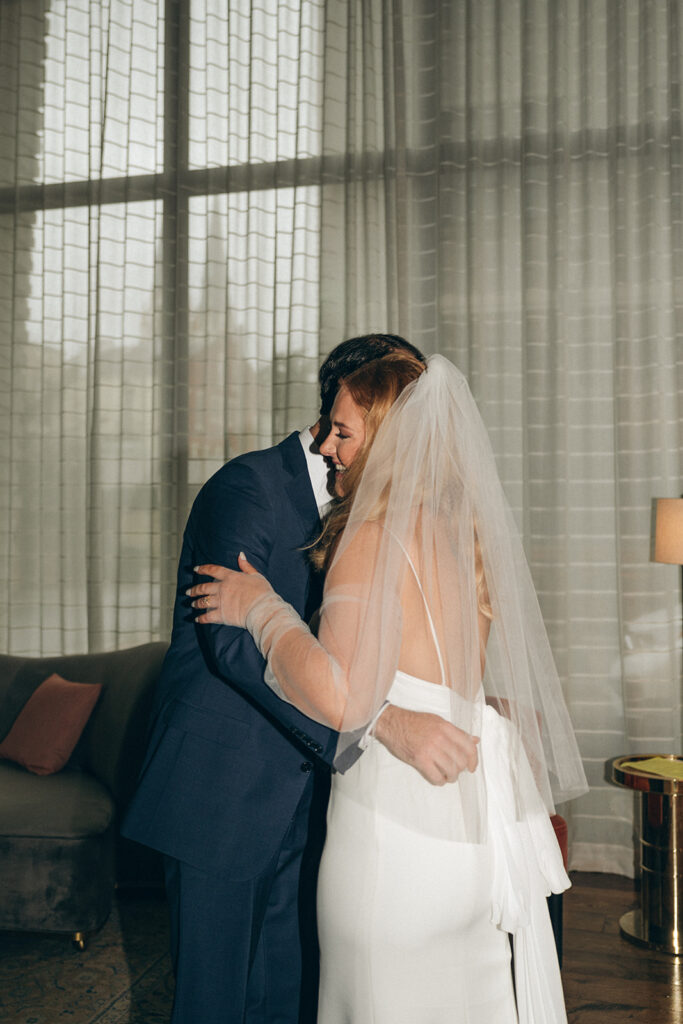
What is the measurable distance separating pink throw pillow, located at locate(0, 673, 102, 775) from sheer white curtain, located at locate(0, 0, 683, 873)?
0.82 meters

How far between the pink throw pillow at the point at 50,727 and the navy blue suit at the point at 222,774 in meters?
1.93

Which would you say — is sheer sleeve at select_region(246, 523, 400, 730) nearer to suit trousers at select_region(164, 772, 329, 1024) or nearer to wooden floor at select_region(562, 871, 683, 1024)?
suit trousers at select_region(164, 772, 329, 1024)

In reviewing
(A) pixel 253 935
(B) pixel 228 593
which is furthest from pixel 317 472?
(A) pixel 253 935

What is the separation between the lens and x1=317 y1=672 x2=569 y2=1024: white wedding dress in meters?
1.44

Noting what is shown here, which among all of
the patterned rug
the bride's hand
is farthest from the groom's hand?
the patterned rug

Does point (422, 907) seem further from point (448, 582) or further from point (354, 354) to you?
point (354, 354)

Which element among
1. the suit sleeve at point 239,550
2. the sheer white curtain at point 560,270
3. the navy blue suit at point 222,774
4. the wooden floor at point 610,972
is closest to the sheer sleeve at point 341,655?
the suit sleeve at point 239,550

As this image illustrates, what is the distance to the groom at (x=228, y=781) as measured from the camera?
184cm

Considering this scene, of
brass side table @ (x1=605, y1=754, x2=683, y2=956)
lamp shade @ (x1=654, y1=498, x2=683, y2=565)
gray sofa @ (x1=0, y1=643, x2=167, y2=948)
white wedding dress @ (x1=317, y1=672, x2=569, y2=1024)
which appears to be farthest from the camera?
lamp shade @ (x1=654, y1=498, x2=683, y2=565)

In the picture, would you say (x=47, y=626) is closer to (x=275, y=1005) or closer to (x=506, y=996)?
(x=275, y=1005)

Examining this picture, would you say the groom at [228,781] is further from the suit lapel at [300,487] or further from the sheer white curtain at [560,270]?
the sheer white curtain at [560,270]

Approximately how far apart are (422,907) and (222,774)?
21.9 inches

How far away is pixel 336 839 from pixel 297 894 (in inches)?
24.5

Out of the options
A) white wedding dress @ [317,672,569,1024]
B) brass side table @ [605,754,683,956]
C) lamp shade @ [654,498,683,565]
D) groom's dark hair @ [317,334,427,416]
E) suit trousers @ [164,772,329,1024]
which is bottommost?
brass side table @ [605,754,683,956]
